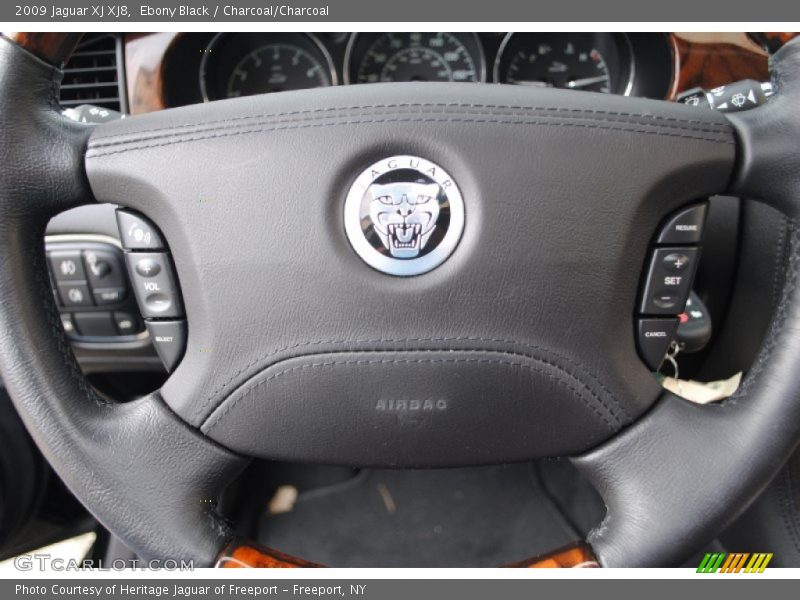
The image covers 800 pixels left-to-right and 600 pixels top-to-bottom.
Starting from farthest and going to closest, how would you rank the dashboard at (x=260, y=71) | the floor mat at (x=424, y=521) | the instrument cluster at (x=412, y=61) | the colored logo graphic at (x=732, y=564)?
the instrument cluster at (x=412, y=61) < the floor mat at (x=424, y=521) < the dashboard at (x=260, y=71) < the colored logo graphic at (x=732, y=564)

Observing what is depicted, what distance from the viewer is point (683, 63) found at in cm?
132

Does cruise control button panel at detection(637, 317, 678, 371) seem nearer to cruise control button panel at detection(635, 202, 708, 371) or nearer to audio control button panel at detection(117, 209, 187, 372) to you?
cruise control button panel at detection(635, 202, 708, 371)

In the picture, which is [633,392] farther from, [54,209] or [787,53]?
[54,209]

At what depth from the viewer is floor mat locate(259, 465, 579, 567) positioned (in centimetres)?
127

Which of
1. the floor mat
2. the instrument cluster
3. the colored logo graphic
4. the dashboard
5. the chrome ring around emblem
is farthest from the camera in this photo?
the instrument cluster

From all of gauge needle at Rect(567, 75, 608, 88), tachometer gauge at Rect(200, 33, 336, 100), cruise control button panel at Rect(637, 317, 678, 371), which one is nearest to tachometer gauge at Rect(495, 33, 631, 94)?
gauge needle at Rect(567, 75, 608, 88)

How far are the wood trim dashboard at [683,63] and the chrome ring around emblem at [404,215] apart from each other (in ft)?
2.54

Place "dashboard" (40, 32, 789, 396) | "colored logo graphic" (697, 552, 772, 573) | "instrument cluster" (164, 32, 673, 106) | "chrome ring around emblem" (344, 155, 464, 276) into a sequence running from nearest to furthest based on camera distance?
"chrome ring around emblem" (344, 155, 464, 276) → "colored logo graphic" (697, 552, 772, 573) → "dashboard" (40, 32, 789, 396) → "instrument cluster" (164, 32, 673, 106)

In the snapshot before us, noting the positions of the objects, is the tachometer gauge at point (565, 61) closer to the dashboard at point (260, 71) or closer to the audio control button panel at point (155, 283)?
the dashboard at point (260, 71)

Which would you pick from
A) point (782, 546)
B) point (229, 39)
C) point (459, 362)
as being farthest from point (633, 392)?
point (229, 39)

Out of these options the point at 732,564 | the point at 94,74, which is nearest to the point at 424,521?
the point at 732,564

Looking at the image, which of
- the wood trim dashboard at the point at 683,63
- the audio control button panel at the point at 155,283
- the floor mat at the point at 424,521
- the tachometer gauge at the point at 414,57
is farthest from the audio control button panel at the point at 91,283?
the tachometer gauge at the point at 414,57

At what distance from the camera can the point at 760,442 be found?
0.78 meters

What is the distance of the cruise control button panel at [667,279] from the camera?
0.81 meters
